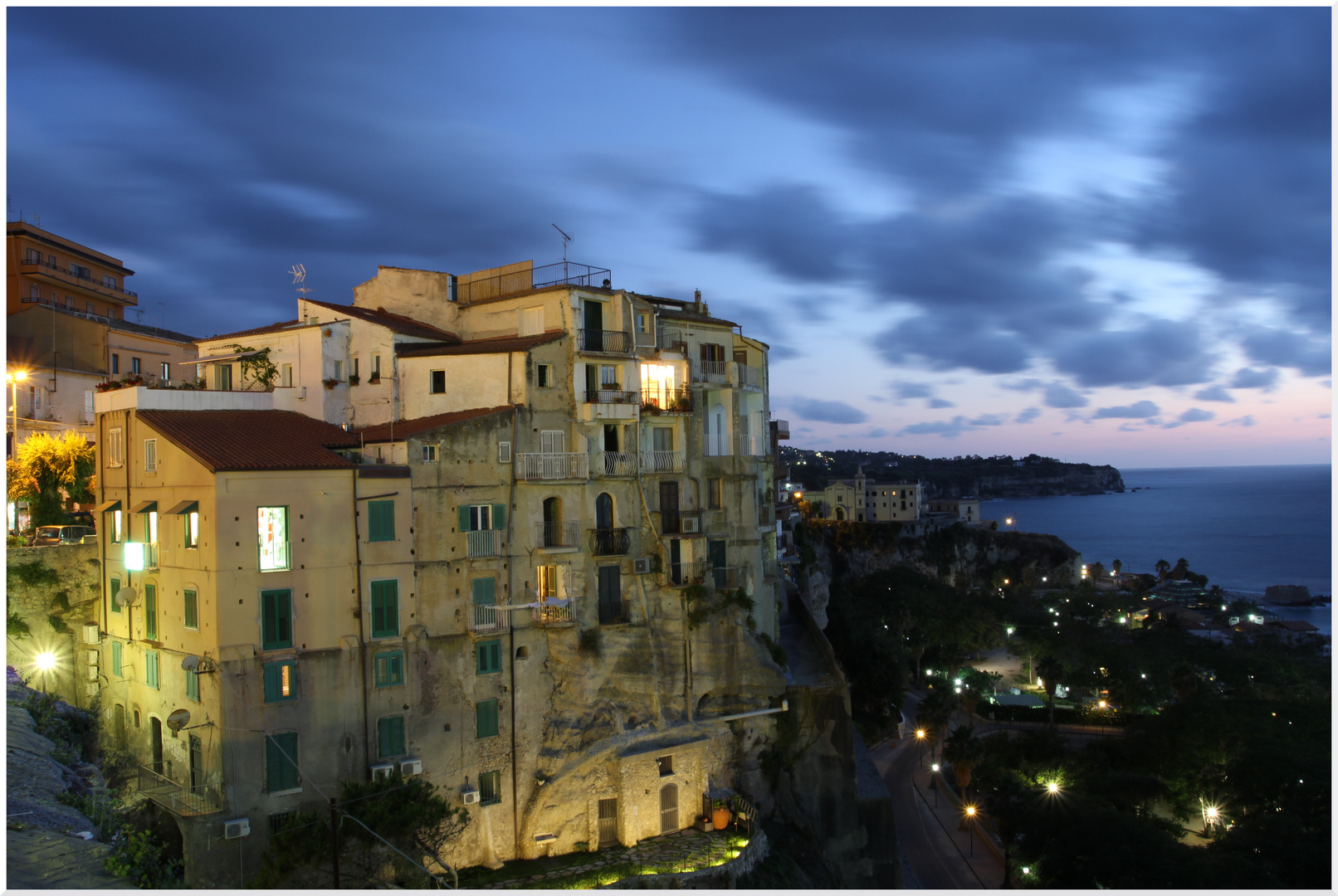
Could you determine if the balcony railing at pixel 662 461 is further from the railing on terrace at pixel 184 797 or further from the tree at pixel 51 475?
the tree at pixel 51 475

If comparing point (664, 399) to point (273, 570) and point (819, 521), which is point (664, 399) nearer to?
point (273, 570)

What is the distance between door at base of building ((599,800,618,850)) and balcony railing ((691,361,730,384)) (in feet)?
56.4

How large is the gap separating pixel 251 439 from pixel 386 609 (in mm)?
7053

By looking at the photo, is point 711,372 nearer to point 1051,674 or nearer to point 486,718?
point 486,718

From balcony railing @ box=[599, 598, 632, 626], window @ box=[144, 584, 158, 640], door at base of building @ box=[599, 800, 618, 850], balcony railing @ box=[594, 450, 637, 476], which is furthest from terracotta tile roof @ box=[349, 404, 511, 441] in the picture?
door at base of building @ box=[599, 800, 618, 850]

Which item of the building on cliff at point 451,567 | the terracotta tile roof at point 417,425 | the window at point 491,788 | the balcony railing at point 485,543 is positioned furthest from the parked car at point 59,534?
the window at point 491,788

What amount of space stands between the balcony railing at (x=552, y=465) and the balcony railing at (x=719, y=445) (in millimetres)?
6769

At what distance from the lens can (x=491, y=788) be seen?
105 feet

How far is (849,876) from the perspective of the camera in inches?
1491

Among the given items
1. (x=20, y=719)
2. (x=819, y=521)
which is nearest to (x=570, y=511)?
(x=20, y=719)

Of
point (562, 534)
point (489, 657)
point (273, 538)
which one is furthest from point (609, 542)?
point (273, 538)

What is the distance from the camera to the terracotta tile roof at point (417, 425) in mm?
31250

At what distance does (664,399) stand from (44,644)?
24.7m

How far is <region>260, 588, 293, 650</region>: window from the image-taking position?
2717cm
